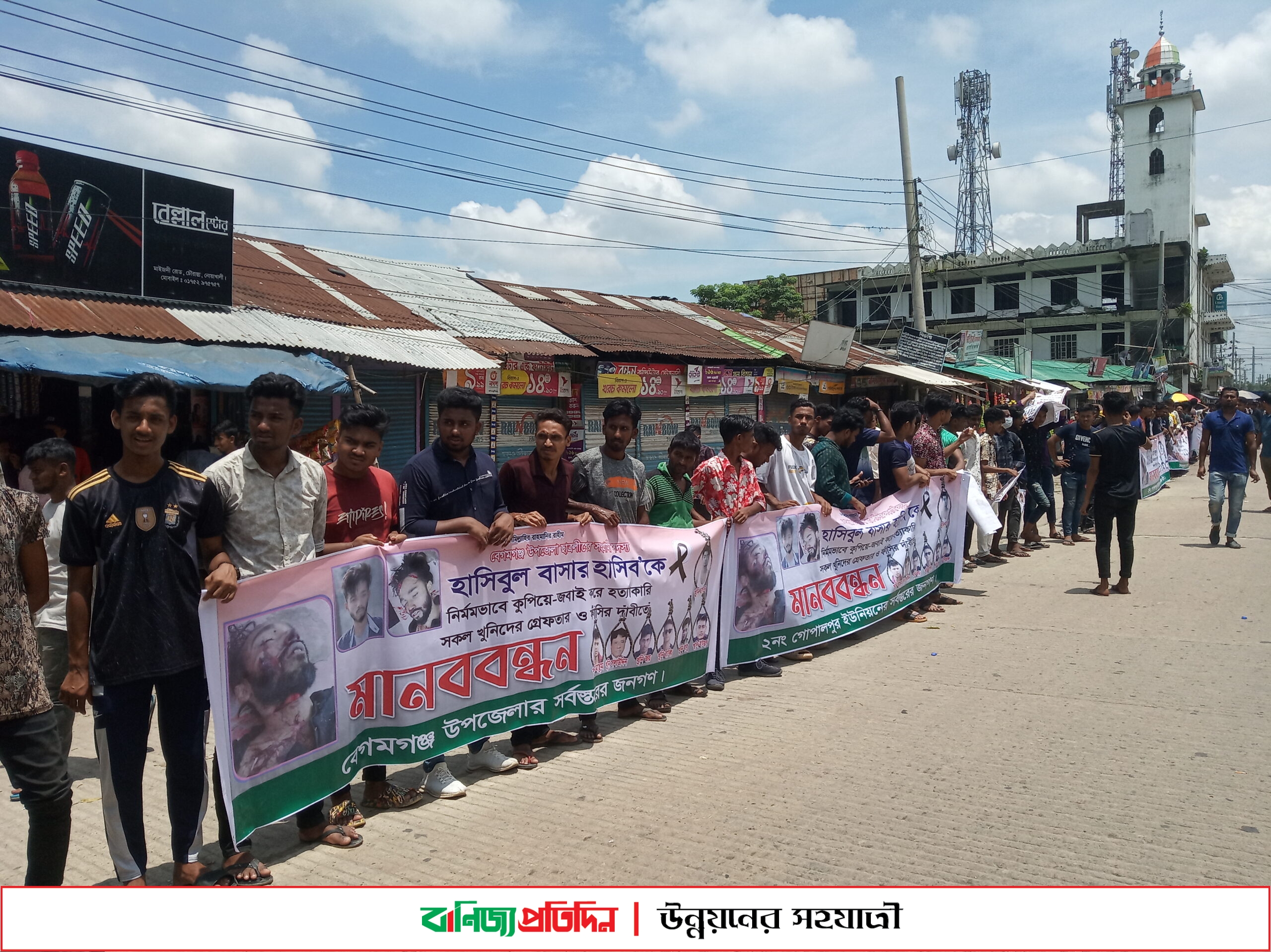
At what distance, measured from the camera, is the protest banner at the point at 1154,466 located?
59.8 feet

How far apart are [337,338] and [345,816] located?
7895mm

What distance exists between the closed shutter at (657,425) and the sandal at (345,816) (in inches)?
520

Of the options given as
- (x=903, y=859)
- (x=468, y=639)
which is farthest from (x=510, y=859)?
(x=903, y=859)

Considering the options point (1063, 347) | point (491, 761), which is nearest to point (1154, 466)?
point (491, 761)

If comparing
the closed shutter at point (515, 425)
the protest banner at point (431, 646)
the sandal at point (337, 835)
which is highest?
the closed shutter at point (515, 425)

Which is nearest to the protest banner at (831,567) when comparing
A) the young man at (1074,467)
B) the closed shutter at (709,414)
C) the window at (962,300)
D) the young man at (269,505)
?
the young man at (269,505)

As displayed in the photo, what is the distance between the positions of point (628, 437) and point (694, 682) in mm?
1852

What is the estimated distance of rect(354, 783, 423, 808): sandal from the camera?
4070 millimetres

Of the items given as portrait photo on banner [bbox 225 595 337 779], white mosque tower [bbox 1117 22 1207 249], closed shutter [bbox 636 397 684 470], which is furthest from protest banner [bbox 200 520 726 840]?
white mosque tower [bbox 1117 22 1207 249]

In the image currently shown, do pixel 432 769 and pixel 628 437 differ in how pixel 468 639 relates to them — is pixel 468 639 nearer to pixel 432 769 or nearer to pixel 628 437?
pixel 432 769

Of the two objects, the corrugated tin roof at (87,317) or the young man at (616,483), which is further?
the corrugated tin roof at (87,317)

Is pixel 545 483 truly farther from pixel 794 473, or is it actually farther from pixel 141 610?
pixel 794 473

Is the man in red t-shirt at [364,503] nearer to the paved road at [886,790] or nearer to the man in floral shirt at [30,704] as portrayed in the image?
the paved road at [886,790]

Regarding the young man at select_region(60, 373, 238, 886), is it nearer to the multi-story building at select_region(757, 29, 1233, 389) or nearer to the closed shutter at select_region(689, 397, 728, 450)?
the closed shutter at select_region(689, 397, 728, 450)
